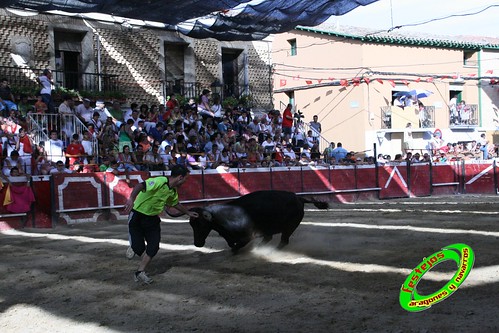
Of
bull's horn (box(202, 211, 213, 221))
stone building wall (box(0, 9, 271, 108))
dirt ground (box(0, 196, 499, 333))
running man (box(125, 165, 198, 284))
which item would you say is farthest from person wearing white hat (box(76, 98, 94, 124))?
running man (box(125, 165, 198, 284))

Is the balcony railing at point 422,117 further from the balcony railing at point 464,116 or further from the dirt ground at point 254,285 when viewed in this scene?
the dirt ground at point 254,285

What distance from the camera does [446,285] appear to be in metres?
5.53

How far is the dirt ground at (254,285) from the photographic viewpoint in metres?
5.61

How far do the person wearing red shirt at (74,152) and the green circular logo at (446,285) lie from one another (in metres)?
11.4

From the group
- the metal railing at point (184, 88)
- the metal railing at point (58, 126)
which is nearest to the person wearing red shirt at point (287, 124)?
the metal railing at point (184, 88)

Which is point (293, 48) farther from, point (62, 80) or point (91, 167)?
point (91, 167)

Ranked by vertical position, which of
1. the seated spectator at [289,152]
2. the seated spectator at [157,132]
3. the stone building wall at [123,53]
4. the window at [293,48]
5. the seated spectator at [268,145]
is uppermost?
the window at [293,48]

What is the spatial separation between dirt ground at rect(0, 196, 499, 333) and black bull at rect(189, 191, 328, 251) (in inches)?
11.5

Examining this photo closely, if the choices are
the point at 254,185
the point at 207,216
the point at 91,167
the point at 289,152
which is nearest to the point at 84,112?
the point at 91,167

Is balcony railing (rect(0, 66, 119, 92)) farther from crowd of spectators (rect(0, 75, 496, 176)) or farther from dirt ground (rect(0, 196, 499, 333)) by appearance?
dirt ground (rect(0, 196, 499, 333))

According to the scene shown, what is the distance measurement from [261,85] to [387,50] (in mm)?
11539

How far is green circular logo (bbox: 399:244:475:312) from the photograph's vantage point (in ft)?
17.5

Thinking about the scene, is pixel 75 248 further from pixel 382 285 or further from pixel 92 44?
pixel 92 44

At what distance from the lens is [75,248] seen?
1072 centimetres
